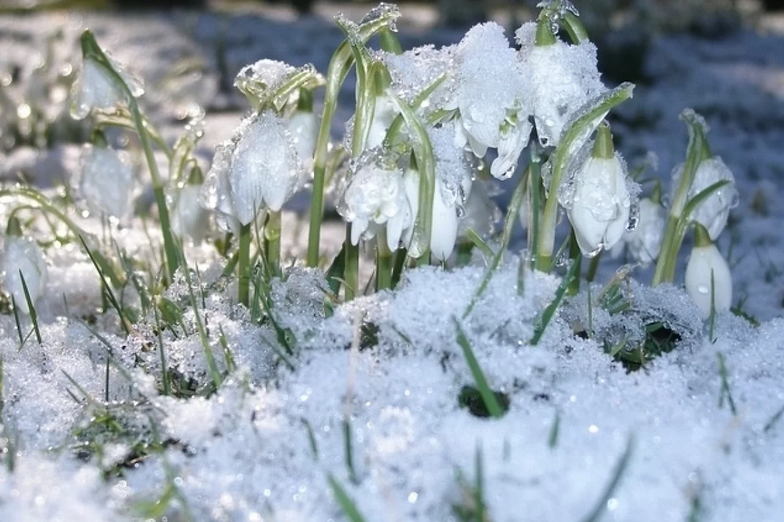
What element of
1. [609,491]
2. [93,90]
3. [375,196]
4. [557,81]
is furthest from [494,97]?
[93,90]

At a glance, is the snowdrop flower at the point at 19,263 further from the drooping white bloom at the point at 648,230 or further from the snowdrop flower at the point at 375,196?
the drooping white bloom at the point at 648,230

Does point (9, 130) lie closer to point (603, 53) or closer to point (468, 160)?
point (468, 160)

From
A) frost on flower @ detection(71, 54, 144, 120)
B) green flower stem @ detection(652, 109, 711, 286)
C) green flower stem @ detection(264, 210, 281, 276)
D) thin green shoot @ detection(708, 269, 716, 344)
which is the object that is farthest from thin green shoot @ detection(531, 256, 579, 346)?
frost on flower @ detection(71, 54, 144, 120)

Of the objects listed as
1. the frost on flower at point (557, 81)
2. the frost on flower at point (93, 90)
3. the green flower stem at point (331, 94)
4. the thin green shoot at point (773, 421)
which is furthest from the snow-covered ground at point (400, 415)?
the frost on flower at point (93, 90)

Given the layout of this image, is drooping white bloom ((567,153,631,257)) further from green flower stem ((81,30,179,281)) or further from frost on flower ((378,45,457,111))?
green flower stem ((81,30,179,281))

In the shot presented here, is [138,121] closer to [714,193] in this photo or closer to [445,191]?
[445,191]

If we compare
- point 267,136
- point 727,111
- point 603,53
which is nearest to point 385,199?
point 267,136
